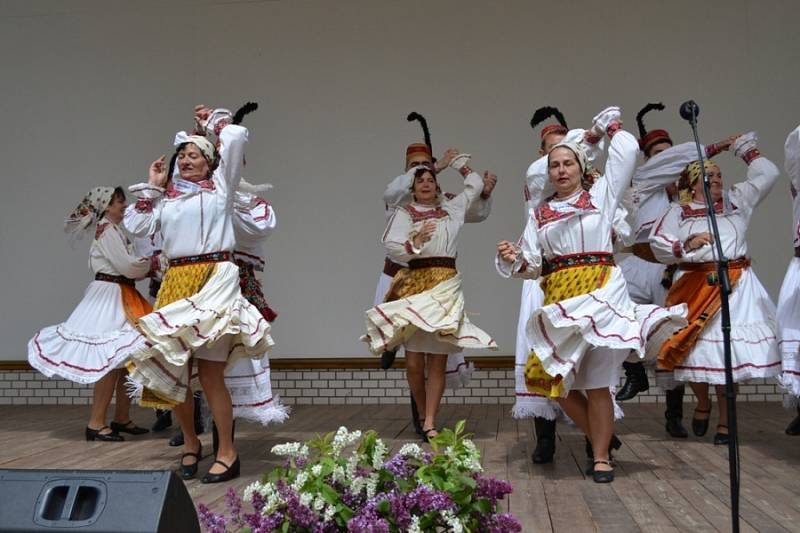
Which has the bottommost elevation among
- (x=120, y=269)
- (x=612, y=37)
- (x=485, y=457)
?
(x=485, y=457)

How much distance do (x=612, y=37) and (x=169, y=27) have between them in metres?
3.25

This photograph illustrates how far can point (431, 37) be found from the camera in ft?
22.1

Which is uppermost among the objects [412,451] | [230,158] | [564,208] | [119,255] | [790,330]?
[230,158]

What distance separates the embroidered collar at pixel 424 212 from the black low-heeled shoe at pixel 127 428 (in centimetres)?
200

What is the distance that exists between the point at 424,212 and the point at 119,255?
174 cm

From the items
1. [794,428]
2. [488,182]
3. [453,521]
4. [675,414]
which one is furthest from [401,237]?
[453,521]

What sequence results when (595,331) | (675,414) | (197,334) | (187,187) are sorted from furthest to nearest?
(675,414) < (187,187) < (197,334) < (595,331)

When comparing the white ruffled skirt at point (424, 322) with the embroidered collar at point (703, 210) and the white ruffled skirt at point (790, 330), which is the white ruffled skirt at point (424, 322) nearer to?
the embroidered collar at point (703, 210)

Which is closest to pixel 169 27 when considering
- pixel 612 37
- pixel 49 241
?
pixel 49 241

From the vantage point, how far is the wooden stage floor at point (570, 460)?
2.99 meters

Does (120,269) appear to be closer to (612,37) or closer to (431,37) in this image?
(431,37)

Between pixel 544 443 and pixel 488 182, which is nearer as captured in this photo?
pixel 544 443

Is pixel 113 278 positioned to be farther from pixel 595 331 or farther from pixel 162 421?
pixel 595 331

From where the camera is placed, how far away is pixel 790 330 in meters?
4.17
